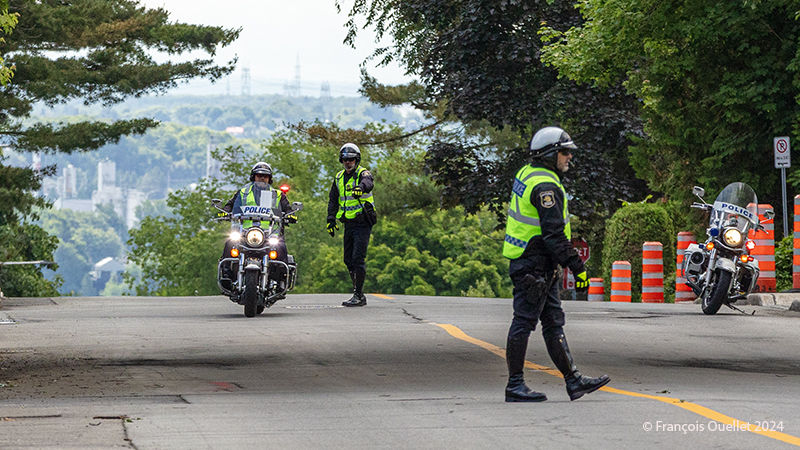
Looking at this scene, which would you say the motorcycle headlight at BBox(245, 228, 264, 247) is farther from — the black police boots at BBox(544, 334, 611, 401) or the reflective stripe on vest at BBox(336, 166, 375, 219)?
the black police boots at BBox(544, 334, 611, 401)

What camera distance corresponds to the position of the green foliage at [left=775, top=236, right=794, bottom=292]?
18.9 meters

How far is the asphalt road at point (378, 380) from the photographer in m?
6.63

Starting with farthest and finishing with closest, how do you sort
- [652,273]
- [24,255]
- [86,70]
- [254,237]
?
[24,255] → [86,70] → [652,273] → [254,237]

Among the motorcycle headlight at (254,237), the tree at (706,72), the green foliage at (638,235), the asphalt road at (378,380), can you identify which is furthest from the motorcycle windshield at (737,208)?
the green foliage at (638,235)

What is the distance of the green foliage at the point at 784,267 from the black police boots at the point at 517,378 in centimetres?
1215

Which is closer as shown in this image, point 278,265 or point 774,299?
point 278,265

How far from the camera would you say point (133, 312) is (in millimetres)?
16266

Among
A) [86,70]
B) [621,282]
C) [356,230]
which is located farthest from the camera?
[86,70]

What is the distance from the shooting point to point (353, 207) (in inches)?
623

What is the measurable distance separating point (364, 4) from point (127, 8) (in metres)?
7.84

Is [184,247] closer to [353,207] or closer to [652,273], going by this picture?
[652,273]

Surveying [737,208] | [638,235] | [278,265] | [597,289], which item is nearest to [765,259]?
[737,208]

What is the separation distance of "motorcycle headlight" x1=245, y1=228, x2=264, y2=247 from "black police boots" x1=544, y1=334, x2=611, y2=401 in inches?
278

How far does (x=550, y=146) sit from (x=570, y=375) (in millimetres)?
1569
